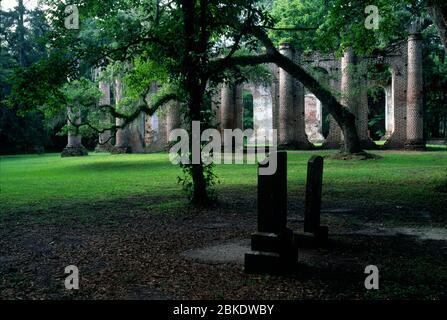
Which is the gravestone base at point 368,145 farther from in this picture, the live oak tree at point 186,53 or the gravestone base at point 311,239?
the gravestone base at point 311,239

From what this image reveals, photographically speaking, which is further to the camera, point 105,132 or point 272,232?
point 105,132

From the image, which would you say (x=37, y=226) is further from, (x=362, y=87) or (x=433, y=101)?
Answer: (x=433, y=101)

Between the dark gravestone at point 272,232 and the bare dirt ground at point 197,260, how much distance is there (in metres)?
0.15

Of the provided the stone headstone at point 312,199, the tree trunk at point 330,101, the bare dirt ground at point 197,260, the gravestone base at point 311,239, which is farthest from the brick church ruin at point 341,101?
the gravestone base at point 311,239

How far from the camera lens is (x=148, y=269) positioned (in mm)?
5406

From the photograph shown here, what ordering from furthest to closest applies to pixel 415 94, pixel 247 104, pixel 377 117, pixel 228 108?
pixel 247 104 < pixel 377 117 < pixel 228 108 < pixel 415 94

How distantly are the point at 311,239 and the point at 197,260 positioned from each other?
5.01 ft

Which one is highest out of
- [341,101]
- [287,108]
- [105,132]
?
[341,101]

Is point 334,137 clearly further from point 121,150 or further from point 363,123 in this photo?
point 121,150

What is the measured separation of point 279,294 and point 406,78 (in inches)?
1167

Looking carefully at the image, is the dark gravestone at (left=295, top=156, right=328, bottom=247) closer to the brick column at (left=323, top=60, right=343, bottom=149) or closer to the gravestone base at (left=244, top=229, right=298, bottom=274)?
the gravestone base at (left=244, top=229, right=298, bottom=274)

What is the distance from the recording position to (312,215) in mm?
6309

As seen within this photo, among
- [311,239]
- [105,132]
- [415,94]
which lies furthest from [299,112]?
[311,239]

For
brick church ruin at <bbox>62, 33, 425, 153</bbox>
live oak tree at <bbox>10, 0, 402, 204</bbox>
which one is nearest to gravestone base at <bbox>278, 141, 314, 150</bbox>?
brick church ruin at <bbox>62, 33, 425, 153</bbox>
